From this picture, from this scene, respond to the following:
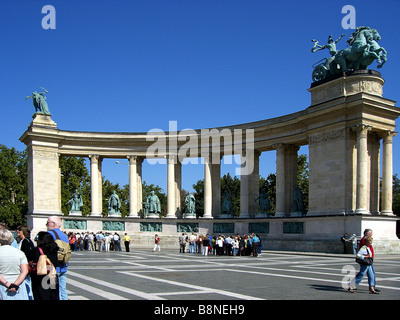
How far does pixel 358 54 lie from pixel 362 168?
967 cm

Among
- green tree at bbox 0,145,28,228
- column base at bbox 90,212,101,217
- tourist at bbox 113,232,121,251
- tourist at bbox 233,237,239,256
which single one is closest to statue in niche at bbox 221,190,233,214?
tourist at bbox 113,232,121,251

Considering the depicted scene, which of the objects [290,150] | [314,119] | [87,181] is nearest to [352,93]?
[314,119]

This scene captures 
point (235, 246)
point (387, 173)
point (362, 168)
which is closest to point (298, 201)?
point (362, 168)

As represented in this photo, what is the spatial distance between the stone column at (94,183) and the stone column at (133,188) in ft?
11.6

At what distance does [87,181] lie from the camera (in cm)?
8519

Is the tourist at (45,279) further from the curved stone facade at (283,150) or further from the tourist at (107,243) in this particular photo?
the tourist at (107,243)

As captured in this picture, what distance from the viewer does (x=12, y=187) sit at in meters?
76.8

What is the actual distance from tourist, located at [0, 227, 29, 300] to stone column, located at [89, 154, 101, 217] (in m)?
43.4

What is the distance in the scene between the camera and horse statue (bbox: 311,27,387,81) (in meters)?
39.8

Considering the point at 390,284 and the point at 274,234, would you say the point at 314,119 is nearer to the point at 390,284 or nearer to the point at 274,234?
the point at 274,234

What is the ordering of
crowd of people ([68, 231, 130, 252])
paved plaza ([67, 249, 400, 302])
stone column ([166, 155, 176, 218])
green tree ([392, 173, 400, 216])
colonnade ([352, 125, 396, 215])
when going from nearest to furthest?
1. paved plaza ([67, 249, 400, 302])
2. colonnade ([352, 125, 396, 215])
3. crowd of people ([68, 231, 130, 252])
4. stone column ([166, 155, 176, 218])
5. green tree ([392, 173, 400, 216])

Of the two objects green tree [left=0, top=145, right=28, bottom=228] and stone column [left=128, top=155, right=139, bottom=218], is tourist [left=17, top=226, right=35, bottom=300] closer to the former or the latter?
stone column [left=128, top=155, right=139, bottom=218]
